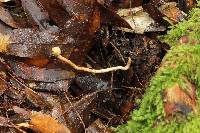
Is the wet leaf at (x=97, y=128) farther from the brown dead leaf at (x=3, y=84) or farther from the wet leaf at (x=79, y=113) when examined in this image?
the brown dead leaf at (x=3, y=84)

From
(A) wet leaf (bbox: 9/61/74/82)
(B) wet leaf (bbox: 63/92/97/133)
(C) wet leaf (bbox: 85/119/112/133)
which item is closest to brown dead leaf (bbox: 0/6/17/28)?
(A) wet leaf (bbox: 9/61/74/82)

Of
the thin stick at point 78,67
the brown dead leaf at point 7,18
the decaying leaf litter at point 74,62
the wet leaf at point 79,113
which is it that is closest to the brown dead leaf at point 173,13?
the decaying leaf litter at point 74,62

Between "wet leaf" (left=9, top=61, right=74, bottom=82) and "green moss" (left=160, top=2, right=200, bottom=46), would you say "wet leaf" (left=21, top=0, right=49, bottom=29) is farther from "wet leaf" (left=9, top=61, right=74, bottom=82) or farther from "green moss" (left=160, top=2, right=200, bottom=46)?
"green moss" (left=160, top=2, right=200, bottom=46)

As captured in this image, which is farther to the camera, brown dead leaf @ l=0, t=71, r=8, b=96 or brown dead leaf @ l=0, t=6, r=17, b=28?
brown dead leaf @ l=0, t=6, r=17, b=28

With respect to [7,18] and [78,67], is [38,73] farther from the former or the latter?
[7,18]

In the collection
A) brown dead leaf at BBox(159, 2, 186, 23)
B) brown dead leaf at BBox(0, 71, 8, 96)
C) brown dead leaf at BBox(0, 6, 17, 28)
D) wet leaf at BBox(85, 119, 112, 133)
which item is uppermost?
brown dead leaf at BBox(0, 6, 17, 28)

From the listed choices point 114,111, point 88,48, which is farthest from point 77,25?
point 114,111

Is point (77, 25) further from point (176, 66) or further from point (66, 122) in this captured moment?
point (176, 66)

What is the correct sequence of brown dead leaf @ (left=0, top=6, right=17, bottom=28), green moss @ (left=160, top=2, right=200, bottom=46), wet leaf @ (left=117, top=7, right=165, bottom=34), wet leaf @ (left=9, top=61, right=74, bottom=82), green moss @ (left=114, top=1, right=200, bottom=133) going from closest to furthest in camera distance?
1. green moss @ (left=114, top=1, right=200, bottom=133)
2. green moss @ (left=160, top=2, right=200, bottom=46)
3. wet leaf @ (left=9, top=61, right=74, bottom=82)
4. brown dead leaf @ (left=0, top=6, right=17, bottom=28)
5. wet leaf @ (left=117, top=7, right=165, bottom=34)
